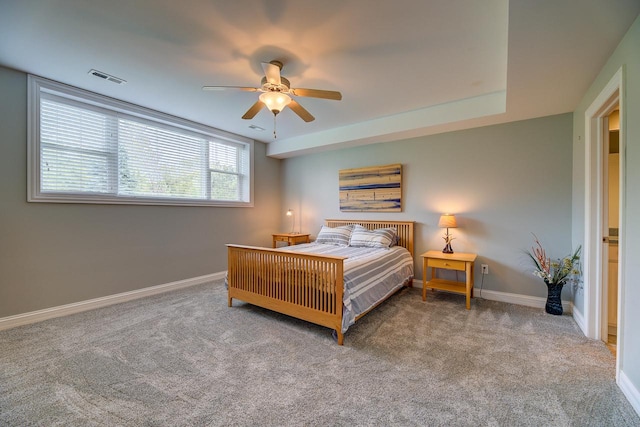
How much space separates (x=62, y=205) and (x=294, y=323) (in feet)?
9.76

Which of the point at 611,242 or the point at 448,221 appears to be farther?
the point at 448,221

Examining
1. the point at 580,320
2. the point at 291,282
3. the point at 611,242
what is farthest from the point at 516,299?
the point at 291,282

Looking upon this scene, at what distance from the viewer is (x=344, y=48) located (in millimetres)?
2312

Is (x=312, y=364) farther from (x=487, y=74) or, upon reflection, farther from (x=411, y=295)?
(x=487, y=74)

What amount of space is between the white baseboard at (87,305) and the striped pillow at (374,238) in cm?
264

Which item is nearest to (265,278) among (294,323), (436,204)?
(294,323)

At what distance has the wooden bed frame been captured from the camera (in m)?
2.47

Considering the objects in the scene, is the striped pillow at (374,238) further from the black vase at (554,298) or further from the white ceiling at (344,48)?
the black vase at (554,298)

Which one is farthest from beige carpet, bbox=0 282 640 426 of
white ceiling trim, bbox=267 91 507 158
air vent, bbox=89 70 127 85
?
air vent, bbox=89 70 127 85

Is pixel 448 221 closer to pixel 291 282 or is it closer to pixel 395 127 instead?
pixel 395 127

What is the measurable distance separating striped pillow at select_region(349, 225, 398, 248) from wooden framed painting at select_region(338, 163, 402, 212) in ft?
1.65

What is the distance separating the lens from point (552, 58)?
6.89 ft

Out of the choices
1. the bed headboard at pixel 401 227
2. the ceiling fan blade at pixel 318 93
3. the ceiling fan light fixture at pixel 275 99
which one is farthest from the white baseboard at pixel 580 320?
the ceiling fan light fixture at pixel 275 99

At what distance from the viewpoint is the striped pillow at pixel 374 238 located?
12.9ft
